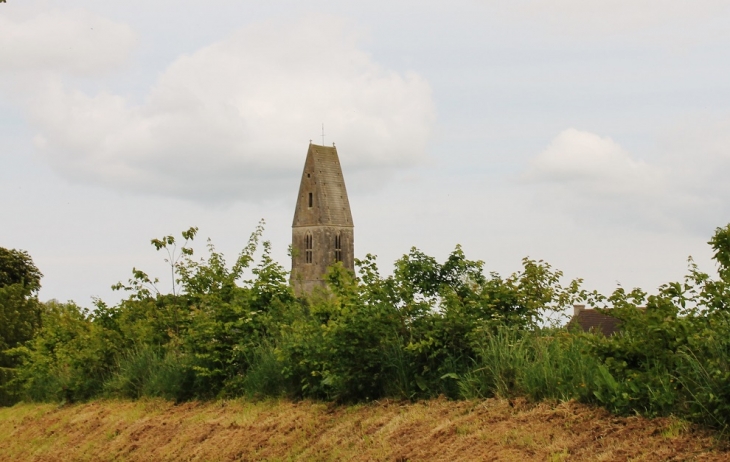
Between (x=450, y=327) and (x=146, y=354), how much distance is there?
345 inches

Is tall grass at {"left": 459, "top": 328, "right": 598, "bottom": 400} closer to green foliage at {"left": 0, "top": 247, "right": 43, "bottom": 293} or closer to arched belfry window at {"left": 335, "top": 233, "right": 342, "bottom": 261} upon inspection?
green foliage at {"left": 0, "top": 247, "right": 43, "bottom": 293}

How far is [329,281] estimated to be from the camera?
13.4 meters

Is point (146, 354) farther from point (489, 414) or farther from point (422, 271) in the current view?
point (489, 414)

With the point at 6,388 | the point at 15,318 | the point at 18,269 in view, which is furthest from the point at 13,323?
the point at 18,269

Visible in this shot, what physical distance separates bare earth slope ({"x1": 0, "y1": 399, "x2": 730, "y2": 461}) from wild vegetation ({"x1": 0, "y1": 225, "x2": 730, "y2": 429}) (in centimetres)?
28

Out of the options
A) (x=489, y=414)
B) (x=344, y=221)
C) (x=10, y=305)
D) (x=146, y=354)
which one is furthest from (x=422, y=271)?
(x=344, y=221)

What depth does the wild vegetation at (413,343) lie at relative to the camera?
8438mm

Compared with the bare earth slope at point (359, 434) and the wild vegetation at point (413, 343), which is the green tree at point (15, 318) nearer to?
the wild vegetation at point (413, 343)

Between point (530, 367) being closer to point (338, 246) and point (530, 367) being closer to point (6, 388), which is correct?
point (6, 388)

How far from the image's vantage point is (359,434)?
A: 1059 cm

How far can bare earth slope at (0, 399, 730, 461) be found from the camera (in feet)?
26.2

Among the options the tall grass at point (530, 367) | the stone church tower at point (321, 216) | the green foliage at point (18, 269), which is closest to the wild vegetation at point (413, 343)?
the tall grass at point (530, 367)

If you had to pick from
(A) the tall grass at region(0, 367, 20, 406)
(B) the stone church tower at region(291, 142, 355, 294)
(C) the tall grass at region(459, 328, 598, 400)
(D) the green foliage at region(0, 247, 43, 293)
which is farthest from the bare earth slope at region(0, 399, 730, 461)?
(B) the stone church tower at region(291, 142, 355, 294)

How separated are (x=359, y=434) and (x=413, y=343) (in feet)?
3.97
